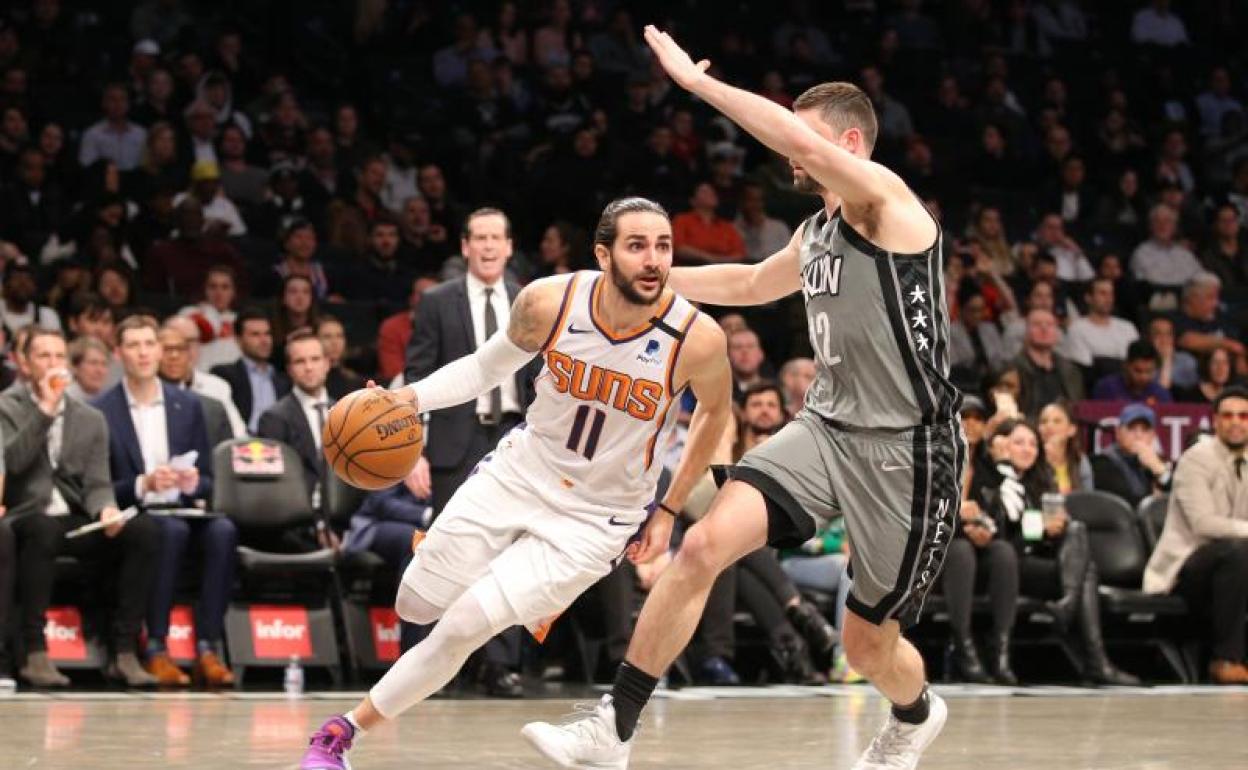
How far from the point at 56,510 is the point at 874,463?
17.2 ft

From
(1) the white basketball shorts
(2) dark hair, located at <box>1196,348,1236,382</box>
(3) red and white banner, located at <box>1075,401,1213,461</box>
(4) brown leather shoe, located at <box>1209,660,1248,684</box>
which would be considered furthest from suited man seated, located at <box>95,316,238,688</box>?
(2) dark hair, located at <box>1196,348,1236,382</box>

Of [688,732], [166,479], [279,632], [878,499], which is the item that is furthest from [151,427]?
[878,499]

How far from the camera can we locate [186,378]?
34.9 feet

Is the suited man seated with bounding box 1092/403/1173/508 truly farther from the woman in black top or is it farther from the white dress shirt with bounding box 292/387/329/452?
the white dress shirt with bounding box 292/387/329/452

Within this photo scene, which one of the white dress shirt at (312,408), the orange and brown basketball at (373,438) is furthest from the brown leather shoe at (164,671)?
the orange and brown basketball at (373,438)

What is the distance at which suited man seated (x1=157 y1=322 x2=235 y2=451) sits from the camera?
33.9 feet

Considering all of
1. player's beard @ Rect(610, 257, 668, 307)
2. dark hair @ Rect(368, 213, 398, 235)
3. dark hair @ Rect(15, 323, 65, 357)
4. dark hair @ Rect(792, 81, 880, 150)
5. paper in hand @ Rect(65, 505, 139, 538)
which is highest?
dark hair @ Rect(368, 213, 398, 235)

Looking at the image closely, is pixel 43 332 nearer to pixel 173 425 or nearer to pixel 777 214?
pixel 173 425

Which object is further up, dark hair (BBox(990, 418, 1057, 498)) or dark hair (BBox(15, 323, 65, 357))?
dark hair (BBox(15, 323, 65, 357))

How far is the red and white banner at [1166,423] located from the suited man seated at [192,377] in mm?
5340

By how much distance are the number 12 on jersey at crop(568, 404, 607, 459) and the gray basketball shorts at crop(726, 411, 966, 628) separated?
0.62 m

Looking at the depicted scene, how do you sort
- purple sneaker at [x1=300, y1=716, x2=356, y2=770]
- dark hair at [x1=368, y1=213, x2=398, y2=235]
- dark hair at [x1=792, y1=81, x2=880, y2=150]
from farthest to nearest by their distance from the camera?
dark hair at [x1=368, y1=213, x2=398, y2=235]
dark hair at [x1=792, y1=81, x2=880, y2=150]
purple sneaker at [x1=300, y1=716, x2=356, y2=770]

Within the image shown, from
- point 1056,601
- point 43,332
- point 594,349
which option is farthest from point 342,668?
point 594,349

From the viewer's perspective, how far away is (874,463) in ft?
18.8
